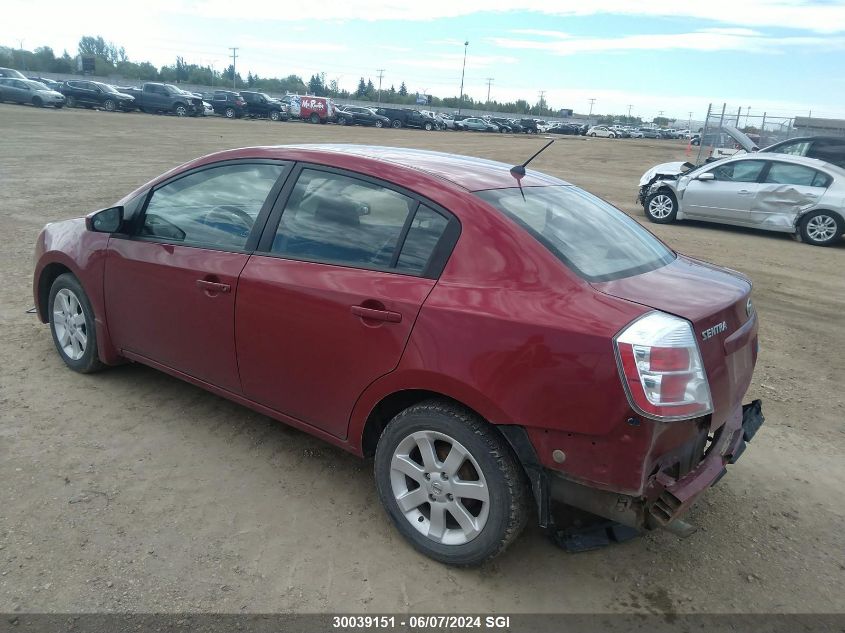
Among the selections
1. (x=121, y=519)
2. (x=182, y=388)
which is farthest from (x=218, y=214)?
(x=121, y=519)

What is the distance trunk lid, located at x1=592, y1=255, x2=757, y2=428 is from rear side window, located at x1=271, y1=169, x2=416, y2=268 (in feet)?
3.23

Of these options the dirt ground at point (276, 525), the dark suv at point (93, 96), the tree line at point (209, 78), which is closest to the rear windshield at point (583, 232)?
the dirt ground at point (276, 525)

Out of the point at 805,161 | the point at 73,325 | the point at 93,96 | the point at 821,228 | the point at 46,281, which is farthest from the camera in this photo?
the point at 93,96

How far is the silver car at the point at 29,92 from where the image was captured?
37.9 meters

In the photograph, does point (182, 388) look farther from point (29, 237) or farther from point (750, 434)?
point (29, 237)

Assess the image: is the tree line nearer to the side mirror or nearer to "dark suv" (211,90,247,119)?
"dark suv" (211,90,247,119)

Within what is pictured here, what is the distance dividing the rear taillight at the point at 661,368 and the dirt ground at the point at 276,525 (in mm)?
928

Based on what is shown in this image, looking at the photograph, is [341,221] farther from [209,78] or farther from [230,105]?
[209,78]

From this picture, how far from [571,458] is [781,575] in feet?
4.22

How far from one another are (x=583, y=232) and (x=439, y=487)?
1358 millimetres

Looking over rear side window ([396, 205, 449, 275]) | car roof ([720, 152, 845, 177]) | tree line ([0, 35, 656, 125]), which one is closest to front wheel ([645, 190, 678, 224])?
car roof ([720, 152, 845, 177])

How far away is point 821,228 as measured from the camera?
11328 mm

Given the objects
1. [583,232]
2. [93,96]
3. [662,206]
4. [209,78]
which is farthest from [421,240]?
[209,78]

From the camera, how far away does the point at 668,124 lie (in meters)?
143
